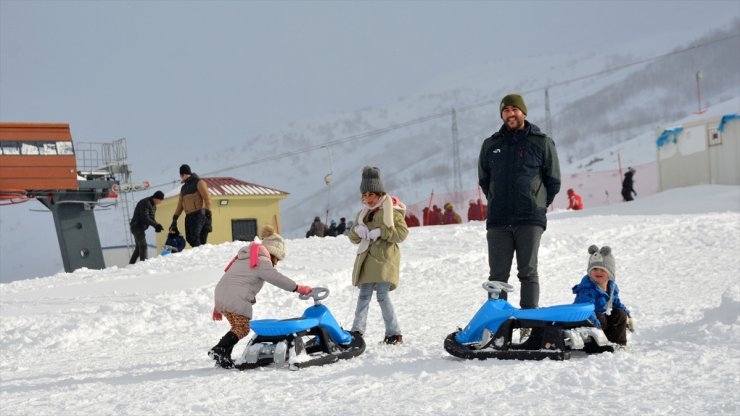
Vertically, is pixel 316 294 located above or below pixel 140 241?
above

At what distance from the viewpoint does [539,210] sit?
255 inches

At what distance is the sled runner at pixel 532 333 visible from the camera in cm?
578

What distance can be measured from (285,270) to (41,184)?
1233 centimetres

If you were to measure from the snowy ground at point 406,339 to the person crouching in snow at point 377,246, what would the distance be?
290 mm

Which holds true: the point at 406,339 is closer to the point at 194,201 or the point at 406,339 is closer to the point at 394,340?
the point at 394,340

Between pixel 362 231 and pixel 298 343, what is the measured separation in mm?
1257

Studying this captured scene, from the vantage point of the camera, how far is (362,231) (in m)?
7.08

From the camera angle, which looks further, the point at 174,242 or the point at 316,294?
the point at 174,242

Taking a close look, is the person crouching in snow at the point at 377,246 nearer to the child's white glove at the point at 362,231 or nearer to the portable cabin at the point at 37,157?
the child's white glove at the point at 362,231

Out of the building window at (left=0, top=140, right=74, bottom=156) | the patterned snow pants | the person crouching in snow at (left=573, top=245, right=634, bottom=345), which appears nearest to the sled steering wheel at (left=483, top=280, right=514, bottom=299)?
the person crouching in snow at (left=573, top=245, right=634, bottom=345)

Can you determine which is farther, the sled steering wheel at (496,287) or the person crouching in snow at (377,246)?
the person crouching in snow at (377,246)

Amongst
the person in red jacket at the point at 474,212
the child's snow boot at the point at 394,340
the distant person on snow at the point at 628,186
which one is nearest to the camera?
the child's snow boot at the point at 394,340

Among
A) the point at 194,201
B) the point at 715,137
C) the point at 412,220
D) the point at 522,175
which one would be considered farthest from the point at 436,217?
the point at 522,175

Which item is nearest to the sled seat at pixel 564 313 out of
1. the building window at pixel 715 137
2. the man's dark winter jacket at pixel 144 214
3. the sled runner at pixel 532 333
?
the sled runner at pixel 532 333
